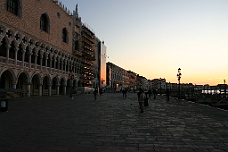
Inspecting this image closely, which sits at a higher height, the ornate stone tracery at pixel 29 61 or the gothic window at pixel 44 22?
the gothic window at pixel 44 22

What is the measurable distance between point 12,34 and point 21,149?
28781 mm

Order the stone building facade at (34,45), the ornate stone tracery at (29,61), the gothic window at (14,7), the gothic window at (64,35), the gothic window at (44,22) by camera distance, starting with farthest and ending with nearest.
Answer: the gothic window at (64,35) → the gothic window at (44,22) → the gothic window at (14,7) → the stone building facade at (34,45) → the ornate stone tracery at (29,61)

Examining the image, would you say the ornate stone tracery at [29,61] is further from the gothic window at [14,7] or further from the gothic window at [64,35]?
the gothic window at [64,35]

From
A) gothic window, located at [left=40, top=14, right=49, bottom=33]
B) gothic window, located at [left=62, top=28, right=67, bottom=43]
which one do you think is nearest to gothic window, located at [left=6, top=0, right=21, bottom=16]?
gothic window, located at [left=40, top=14, right=49, bottom=33]

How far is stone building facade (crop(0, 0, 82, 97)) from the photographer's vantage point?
2921 centimetres

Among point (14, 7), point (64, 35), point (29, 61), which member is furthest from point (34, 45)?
point (64, 35)

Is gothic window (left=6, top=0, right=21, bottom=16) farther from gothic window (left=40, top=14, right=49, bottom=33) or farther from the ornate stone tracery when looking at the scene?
gothic window (left=40, top=14, right=49, bottom=33)

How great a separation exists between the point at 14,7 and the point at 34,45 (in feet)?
22.3

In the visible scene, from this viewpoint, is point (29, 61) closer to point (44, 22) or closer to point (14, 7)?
point (14, 7)

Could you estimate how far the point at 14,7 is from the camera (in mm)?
31281

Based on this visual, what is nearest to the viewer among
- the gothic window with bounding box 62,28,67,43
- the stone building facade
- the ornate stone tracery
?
the ornate stone tracery

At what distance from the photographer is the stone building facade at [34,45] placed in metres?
29.2

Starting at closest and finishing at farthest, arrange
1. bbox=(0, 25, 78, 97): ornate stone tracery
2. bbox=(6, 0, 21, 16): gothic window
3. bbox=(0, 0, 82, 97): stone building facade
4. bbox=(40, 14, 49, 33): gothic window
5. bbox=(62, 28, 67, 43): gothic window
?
bbox=(0, 25, 78, 97): ornate stone tracery
bbox=(0, 0, 82, 97): stone building facade
bbox=(6, 0, 21, 16): gothic window
bbox=(40, 14, 49, 33): gothic window
bbox=(62, 28, 67, 43): gothic window

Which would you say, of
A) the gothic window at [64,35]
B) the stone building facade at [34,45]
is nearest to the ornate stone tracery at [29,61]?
the stone building facade at [34,45]
